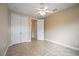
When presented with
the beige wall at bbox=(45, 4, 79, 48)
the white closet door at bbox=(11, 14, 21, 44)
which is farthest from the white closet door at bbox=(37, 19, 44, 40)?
the beige wall at bbox=(45, 4, 79, 48)

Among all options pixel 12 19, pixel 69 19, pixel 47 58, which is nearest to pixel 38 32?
pixel 12 19

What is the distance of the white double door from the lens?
A: 513cm

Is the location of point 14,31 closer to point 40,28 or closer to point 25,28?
point 25,28

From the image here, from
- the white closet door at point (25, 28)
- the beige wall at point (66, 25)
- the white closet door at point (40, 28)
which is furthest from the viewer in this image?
the white closet door at point (40, 28)

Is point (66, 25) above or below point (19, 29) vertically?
above

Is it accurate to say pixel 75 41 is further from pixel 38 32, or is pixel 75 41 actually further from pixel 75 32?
pixel 38 32

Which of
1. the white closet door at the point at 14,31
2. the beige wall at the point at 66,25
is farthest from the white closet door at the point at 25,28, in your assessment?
the beige wall at the point at 66,25

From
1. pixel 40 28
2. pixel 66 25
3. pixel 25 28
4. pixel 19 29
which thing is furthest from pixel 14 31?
pixel 40 28

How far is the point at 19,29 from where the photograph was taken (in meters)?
5.76

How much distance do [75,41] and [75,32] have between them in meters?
0.39

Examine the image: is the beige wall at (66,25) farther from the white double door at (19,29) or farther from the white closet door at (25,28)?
the white closet door at (25,28)

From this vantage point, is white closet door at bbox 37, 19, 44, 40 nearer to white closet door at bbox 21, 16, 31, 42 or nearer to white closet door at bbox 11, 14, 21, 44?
white closet door at bbox 21, 16, 31, 42

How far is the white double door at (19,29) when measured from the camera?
513 centimetres

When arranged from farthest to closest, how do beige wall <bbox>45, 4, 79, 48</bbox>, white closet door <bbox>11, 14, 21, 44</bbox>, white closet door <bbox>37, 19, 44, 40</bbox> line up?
white closet door <bbox>37, 19, 44, 40</bbox>
white closet door <bbox>11, 14, 21, 44</bbox>
beige wall <bbox>45, 4, 79, 48</bbox>
